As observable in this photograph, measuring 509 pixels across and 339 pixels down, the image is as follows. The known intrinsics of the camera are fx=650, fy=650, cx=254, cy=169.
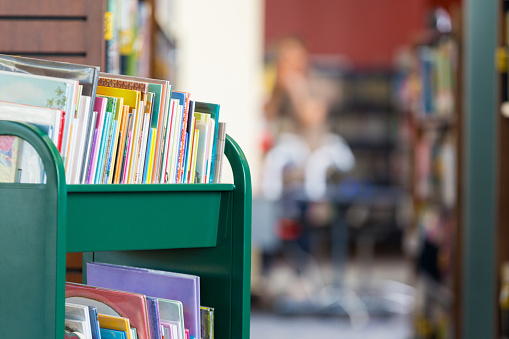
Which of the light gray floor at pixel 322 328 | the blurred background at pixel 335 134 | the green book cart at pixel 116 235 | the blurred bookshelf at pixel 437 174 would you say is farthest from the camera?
the light gray floor at pixel 322 328

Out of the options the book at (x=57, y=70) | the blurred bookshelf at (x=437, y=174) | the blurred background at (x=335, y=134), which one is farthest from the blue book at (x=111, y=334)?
the blurred bookshelf at (x=437, y=174)

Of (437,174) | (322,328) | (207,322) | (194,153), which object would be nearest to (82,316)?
(207,322)

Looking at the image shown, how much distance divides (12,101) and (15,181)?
0.48ft

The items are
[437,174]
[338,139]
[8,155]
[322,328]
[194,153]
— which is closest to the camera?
[8,155]

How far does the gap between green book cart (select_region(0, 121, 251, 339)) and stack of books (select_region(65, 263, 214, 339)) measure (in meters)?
0.07

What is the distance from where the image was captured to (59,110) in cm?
113

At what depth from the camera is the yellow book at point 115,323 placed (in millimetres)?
1206

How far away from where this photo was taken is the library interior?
3.63 feet

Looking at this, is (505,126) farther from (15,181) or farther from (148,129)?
(15,181)

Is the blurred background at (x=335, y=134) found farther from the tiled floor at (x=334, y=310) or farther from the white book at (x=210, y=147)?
the white book at (x=210, y=147)

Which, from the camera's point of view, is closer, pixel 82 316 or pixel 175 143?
pixel 82 316

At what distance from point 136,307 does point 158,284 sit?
0.33ft

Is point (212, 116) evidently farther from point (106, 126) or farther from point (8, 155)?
point (8, 155)

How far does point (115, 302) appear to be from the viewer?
1.25m
